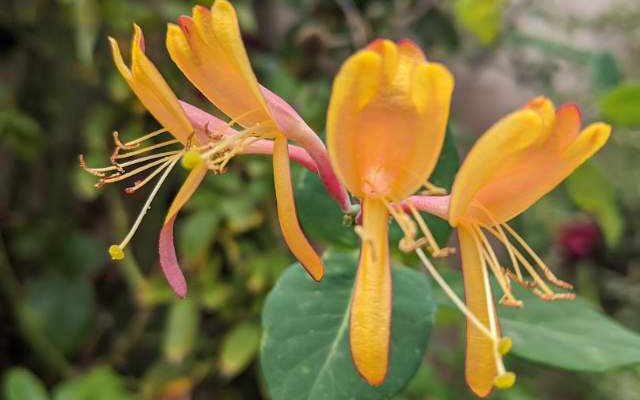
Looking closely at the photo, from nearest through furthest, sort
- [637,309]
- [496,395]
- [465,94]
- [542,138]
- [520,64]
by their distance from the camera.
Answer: [542,138] → [496,395] → [637,309] → [520,64] → [465,94]

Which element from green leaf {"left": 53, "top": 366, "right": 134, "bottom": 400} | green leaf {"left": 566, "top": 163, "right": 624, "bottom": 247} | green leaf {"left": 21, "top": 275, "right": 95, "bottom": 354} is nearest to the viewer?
green leaf {"left": 566, "top": 163, "right": 624, "bottom": 247}

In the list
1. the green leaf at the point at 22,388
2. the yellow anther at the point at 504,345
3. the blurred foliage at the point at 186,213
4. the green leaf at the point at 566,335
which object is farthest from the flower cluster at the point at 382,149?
the blurred foliage at the point at 186,213

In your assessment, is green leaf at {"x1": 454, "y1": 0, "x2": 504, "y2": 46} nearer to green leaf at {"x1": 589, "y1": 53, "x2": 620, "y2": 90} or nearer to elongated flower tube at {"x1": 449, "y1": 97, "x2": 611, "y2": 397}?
green leaf at {"x1": 589, "y1": 53, "x2": 620, "y2": 90}

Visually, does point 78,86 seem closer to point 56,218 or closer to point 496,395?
point 56,218

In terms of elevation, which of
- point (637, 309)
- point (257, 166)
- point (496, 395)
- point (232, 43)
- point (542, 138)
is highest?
point (232, 43)

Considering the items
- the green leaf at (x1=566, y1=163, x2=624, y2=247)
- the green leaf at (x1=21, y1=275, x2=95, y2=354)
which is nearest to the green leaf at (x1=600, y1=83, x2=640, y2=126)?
the green leaf at (x1=566, y1=163, x2=624, y2=247)

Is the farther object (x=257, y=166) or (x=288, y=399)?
(x=257, y=166)

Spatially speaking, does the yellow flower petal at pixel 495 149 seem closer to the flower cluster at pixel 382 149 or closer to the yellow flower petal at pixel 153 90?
the flower cluster at pixel 382 149

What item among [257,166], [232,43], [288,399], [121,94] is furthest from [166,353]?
[232,43]
